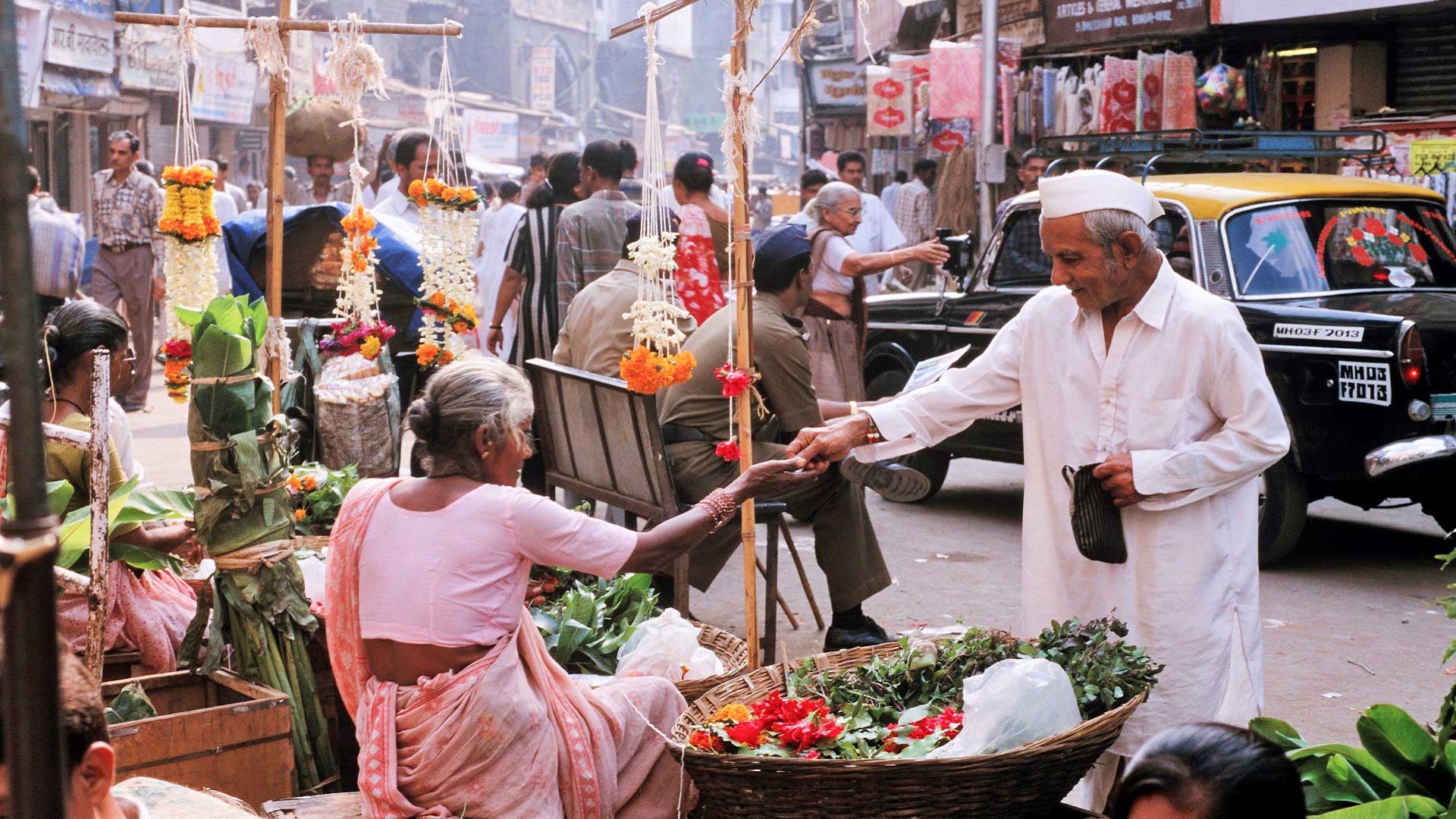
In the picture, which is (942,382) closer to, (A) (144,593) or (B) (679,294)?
(A) (144,593)

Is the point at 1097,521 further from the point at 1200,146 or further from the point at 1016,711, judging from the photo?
the point at 1200,146

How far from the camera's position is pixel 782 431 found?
5.82 metres

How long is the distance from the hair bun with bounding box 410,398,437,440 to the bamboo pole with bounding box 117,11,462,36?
6.01 feet

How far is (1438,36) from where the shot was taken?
1120cm

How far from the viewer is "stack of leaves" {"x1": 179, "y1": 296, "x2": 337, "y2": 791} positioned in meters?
3.85

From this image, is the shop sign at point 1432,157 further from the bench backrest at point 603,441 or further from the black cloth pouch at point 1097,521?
the black cloth pouch at point 1097,521

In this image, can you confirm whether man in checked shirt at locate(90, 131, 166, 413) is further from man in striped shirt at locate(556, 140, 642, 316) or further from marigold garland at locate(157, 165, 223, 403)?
marigold garland at locate(157, 165, 223, 403)

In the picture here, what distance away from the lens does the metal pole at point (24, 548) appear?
0.83 metres

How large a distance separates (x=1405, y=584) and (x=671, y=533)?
4847 mm

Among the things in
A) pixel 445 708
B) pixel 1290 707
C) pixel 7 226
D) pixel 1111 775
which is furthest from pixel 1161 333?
pixel 7 226

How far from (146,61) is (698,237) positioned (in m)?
16.1

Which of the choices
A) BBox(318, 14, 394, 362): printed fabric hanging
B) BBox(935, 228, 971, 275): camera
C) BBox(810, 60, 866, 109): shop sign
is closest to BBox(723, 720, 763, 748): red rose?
BBox(318, 14, 394, 362): printed fabric hanging

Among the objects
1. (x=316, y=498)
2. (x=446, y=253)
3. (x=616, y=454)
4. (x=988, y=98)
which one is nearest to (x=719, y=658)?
(x=616, y=454)

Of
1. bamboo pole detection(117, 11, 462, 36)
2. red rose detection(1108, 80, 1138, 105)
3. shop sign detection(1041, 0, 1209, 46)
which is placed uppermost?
shop sign detection(1041, 0, 1209, 46)
